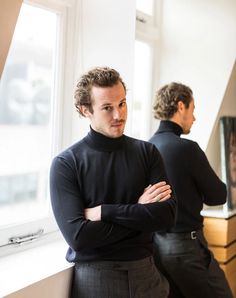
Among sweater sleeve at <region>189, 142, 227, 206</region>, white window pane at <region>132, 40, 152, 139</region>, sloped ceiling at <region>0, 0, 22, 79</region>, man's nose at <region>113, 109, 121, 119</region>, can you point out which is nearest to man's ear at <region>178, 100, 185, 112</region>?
sweater sleeve at <region>189, 142, 227, 206</region>

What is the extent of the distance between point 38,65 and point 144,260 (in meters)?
1.12

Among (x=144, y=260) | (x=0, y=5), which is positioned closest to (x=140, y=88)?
(x=144, y=260)

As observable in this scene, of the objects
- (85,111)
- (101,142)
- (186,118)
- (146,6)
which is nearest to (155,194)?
(101,142)

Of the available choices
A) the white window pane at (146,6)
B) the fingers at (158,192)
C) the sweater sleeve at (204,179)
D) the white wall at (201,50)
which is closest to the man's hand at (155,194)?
the fingers at (158,192)

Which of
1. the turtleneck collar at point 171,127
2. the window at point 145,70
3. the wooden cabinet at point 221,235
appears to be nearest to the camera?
the turtleneck collar at point 171,127

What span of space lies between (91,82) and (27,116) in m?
0.60

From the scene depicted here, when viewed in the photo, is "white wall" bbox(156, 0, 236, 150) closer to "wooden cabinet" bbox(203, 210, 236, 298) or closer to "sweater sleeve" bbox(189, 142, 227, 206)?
"wooden cabinet" bbox(203, 210, 236, 298)

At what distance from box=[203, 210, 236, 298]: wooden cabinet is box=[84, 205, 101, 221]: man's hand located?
1649 mm

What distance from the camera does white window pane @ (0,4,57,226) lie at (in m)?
2.24

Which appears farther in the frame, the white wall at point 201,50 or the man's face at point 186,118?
the white wall at point 201,50

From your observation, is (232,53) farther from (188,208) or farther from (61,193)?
(61,193)

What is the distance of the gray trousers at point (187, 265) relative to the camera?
7.90ft

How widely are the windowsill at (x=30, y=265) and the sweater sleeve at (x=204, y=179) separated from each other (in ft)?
2.47

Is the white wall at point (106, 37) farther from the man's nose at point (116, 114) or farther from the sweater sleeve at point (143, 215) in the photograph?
the sweater sleeve at point (143, 215)
